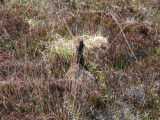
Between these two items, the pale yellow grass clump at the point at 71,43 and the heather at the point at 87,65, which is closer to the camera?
the heather at the point at 87,65

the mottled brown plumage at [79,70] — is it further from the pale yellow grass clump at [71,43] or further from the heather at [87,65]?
the pale yellow grass clump at [71,43]

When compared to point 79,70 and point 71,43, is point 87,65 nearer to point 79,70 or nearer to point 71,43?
point 79,70

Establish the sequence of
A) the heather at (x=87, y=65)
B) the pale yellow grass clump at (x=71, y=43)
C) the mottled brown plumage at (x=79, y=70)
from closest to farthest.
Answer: the heather at (x=87, y=65)
the mottled brown plumage at (x=79, y=70)
the pale yellow grass clump at (x=71, y=43)

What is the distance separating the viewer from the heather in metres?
3.09

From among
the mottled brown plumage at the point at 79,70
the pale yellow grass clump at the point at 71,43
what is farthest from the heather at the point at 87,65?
the mottled brown plumage at the point at 79,70

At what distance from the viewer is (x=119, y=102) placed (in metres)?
3.26

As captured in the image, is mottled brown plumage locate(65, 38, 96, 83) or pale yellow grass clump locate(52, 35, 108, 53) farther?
pale yellow grass clump locate(52, 35, 108, 53)

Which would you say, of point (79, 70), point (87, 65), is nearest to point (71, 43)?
point (87, 65)

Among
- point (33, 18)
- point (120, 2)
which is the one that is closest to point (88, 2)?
point (120, 2)

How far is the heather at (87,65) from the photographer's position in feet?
10.1

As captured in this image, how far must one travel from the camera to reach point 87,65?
4465 millimetres

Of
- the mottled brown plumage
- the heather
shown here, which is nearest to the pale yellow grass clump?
the heather

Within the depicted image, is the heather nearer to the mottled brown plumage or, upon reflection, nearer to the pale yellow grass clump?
the pale yellow grass clump

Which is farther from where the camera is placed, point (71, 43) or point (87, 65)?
point (71, 43)
